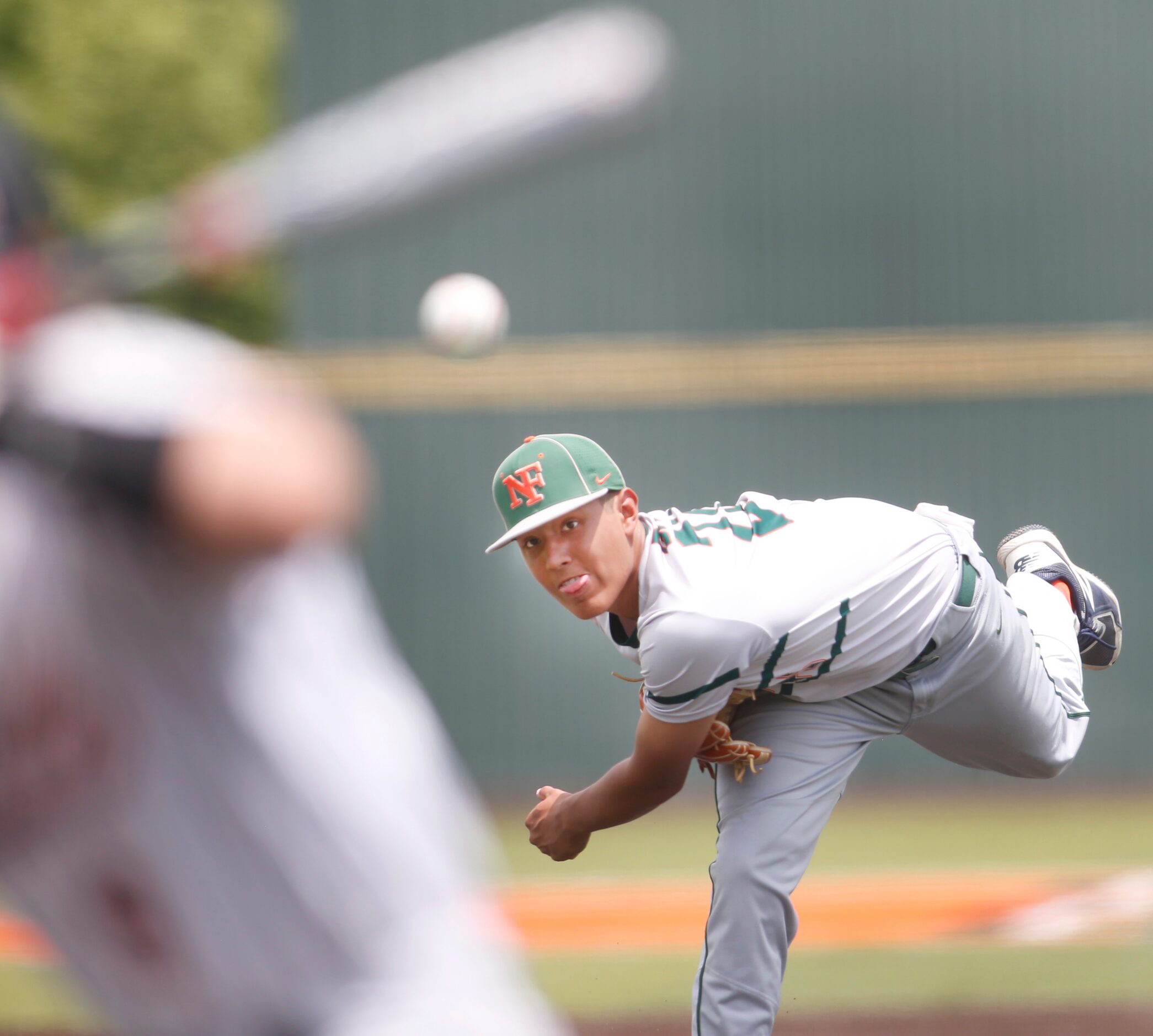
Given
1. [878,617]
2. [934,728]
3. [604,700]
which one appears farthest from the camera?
[604,700]

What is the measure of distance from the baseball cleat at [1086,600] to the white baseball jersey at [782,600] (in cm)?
82

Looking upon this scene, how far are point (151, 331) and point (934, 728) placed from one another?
2.71 m

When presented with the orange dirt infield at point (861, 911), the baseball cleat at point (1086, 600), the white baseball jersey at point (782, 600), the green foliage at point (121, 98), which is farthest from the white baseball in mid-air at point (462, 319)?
the white baseball jersey at point (782, 600)

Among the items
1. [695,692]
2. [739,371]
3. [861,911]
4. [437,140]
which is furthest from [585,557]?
[739,371]

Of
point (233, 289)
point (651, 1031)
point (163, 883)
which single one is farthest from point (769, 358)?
point (163, 883)

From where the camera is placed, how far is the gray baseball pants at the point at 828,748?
3129 millimetres

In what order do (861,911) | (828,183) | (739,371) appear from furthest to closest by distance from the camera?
(828,183) < (739,371) < (861,911)

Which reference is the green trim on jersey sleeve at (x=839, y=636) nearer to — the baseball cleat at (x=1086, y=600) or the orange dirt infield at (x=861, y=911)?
the baseball cleat at (x=1086, y=600)

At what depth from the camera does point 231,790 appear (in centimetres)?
146

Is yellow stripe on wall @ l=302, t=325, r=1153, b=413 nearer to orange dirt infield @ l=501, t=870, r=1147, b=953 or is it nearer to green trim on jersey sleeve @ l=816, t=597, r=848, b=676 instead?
orange dirt infield @ l=501, t=870, r=1147, b=953

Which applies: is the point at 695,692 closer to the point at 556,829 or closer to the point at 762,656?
the point at 762,656

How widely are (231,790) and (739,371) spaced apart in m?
8.42

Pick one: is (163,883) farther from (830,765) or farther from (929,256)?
(929,256)

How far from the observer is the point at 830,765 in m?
3.34
